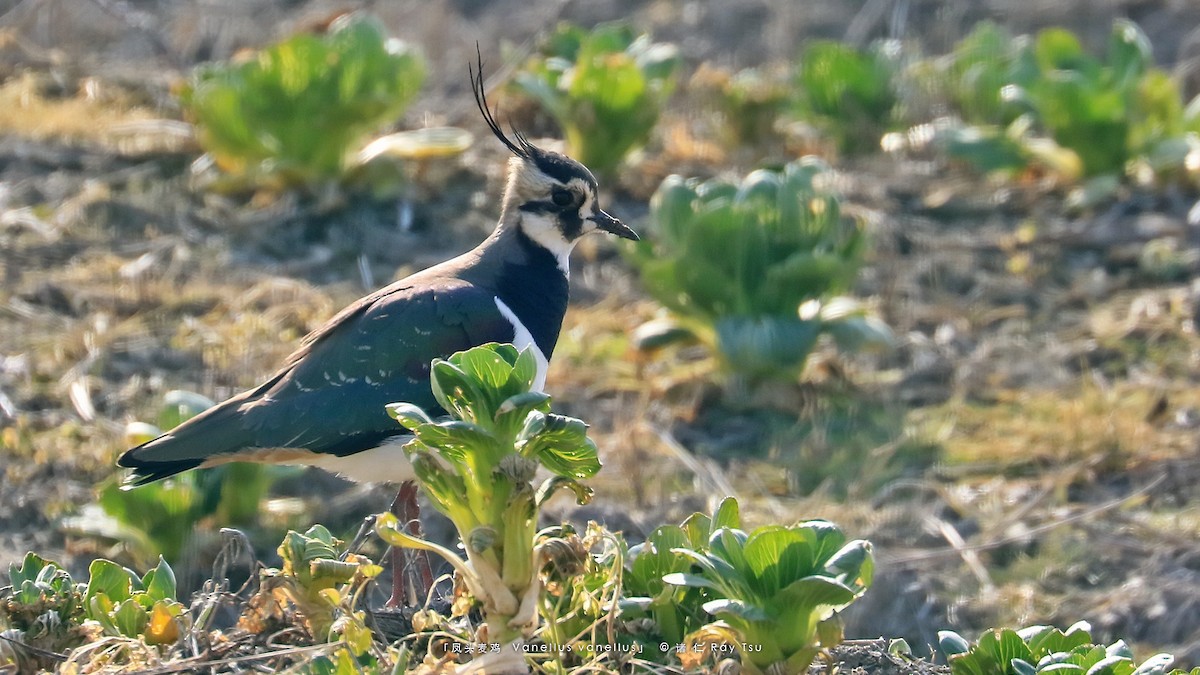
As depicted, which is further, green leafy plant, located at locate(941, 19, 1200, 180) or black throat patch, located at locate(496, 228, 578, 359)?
green leafy plant, located at locate(941, 19, 1200, 180)

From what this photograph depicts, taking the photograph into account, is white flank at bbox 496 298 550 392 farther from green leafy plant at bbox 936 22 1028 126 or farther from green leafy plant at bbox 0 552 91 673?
green leafy plant at bbox 936 22 1028 126

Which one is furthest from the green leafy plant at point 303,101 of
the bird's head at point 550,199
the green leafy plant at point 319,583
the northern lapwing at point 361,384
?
the green leafy plant at point 319,583

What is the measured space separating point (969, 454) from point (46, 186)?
4504 millimetres

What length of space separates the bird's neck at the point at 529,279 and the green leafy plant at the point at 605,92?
261cm

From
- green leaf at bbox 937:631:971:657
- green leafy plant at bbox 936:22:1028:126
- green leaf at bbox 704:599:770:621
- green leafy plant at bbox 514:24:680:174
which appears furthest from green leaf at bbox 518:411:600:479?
green leafy plant at bbox 936:22:1028:126

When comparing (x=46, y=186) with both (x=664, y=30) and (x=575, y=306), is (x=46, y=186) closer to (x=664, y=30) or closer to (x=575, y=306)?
(x=575, y=306)

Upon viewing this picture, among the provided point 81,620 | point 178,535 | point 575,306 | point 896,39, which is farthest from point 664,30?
point 81,620

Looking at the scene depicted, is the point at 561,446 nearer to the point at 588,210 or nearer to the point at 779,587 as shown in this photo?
the point at 779,587

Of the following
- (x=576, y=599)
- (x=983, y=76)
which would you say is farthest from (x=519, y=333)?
(x=983, y=76)

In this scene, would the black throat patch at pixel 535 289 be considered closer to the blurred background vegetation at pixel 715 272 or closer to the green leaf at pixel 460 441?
the blurred background vegetation at pixel 715 272

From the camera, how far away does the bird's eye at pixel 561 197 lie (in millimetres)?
5480

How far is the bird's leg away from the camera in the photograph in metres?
4.18

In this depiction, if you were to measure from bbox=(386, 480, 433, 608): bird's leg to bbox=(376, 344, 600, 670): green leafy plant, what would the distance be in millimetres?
580

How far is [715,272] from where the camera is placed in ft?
21.6
